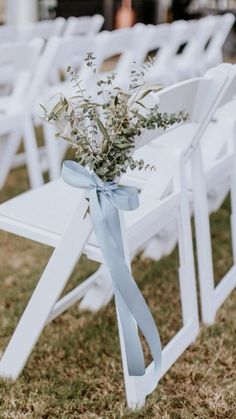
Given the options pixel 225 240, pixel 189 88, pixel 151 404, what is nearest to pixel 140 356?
pixel 151 404

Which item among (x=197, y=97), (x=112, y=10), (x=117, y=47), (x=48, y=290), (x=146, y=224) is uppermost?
(x=197, y=97)

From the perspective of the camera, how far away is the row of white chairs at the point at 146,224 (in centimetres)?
198

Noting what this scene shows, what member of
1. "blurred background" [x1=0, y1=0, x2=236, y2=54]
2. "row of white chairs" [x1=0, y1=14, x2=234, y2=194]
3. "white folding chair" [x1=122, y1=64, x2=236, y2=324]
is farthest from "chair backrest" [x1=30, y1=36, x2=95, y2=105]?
"blurred background" [x1=0, y1=0, x2=236, y2=54]

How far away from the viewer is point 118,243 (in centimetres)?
186

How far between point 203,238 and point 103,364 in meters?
Answer: 0.63

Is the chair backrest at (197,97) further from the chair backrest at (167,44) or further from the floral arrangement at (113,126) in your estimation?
the chair backrest at (167,44)

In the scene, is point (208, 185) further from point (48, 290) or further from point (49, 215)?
point (48, 290)

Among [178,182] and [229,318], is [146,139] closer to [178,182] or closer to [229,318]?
[178,182]

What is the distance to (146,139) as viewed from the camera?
1861mm

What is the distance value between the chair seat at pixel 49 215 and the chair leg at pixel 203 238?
0.76ft

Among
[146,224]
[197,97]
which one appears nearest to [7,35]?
[197,97]

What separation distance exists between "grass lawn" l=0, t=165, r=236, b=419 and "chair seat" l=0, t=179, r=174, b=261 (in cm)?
54

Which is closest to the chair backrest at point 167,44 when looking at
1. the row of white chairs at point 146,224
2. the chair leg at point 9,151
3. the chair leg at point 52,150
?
the chair leg at point 52,150

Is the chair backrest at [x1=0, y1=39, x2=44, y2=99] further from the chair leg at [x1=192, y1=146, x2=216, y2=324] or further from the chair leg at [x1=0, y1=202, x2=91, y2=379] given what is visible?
the chair leg at [x1=0, y1=202, x2=91, y2=379]
